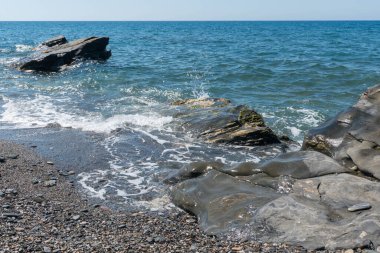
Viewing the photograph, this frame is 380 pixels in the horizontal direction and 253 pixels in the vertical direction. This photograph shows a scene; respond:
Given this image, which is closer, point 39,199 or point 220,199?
point 220,199

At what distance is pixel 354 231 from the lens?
275 inches

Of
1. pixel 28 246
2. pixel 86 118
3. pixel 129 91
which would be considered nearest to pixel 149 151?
pixel 86 118

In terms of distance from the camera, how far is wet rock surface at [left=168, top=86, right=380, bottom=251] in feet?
23.9

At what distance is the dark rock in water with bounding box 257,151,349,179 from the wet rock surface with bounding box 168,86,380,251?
0.01m

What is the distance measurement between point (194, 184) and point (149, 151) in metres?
3.94

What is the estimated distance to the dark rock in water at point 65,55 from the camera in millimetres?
33062

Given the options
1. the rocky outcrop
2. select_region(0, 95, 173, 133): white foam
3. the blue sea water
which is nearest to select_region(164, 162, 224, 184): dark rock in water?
the blue sea water

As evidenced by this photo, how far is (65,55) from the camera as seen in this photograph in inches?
1369

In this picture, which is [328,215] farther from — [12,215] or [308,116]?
[308,116]

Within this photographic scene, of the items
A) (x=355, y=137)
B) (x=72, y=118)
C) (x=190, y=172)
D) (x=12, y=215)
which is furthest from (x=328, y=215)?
(x=72, y=118)

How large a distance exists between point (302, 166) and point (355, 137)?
8.34 feet

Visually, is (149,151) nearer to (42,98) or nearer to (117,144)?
(117,144)

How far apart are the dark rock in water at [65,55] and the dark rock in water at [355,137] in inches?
1006

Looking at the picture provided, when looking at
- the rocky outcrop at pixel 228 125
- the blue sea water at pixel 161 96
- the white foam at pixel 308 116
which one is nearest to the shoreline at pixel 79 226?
the blue sea water at pixel 161 96
